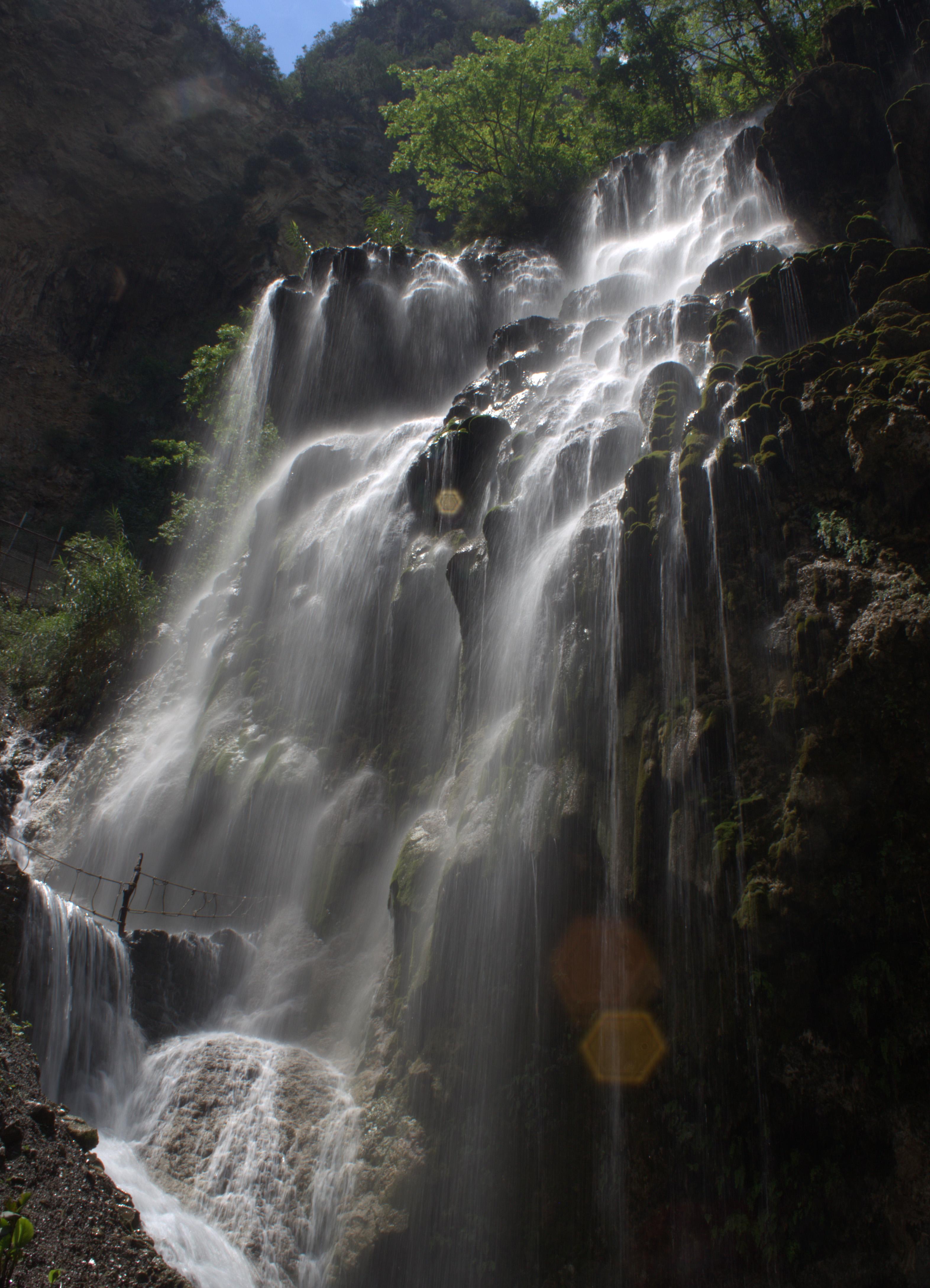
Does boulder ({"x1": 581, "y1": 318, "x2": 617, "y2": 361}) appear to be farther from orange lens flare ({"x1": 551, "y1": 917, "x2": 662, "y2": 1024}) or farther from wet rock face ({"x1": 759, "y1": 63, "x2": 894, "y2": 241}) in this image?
orange lens flare ({"x1": 551, "y1": 917, "x2": 662, "y2": 1024})

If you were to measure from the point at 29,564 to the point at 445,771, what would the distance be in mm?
19186

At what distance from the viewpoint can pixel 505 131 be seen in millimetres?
25812

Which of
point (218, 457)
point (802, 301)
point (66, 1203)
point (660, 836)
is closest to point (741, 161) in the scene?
point (802, 301)

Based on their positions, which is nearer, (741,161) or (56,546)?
(741,161)

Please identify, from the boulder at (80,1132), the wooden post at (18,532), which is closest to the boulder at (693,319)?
the boulder at (80,1132)

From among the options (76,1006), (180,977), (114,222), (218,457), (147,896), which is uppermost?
(114,222)

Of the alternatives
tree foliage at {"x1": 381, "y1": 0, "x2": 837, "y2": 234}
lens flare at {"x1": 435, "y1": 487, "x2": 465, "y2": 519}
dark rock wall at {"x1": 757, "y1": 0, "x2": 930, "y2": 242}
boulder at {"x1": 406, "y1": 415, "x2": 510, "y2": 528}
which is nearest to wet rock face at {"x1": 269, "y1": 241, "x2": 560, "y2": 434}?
tree foliage at {"x1": 381, "y1": 0, "x2": 837, "y2": 234}

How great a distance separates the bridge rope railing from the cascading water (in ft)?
0.94

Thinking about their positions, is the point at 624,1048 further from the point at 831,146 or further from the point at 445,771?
the point at 831,146

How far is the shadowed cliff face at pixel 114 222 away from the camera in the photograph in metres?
28.3

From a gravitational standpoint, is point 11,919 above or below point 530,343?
below

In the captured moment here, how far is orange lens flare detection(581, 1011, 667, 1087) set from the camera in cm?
597

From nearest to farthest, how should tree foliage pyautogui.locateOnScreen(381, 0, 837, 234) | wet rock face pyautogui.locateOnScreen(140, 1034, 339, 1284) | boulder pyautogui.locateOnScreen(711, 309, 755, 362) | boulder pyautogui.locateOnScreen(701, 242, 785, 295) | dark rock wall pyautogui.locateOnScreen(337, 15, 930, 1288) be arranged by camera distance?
dark rock wall pyautogui.locateOnScreen(337, 15, 930, 1288) < wet rock face pyautogui.locateOnScreen(140, 1034, 339, 1284) < boulder pyautogui.locateOnScreen(711, 309, 755, 362) < boulder pyautogui.locateOnScreen(701, 242, 785, 295) < tree foliage pyautogui.locateOnScreen(381, 0, 837, 234)

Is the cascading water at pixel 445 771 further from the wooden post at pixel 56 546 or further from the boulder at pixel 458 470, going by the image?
the wooden post at pixel 56 546
